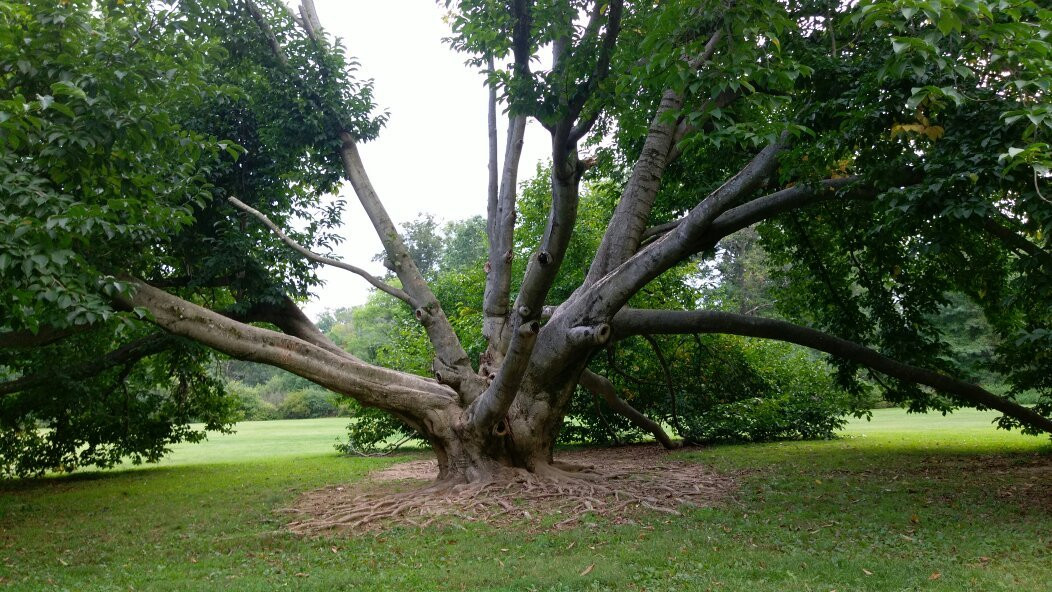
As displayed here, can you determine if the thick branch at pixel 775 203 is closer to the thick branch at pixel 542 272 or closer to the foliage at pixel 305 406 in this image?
the thick branch at pixel 542 272

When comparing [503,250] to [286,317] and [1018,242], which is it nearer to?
[286,317]

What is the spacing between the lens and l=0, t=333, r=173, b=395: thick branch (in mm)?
11141

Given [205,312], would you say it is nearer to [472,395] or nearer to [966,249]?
[472,395]

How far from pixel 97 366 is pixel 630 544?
10050mm

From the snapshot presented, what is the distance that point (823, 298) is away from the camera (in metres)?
11.5

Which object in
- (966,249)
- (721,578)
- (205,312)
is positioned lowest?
(721,578)

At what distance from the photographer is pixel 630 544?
19.0 feet

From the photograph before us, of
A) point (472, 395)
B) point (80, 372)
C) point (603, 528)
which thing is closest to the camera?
point (603, 528)

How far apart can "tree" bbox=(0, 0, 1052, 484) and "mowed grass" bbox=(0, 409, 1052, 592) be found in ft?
5.48

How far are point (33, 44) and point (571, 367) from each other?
607 centimetres

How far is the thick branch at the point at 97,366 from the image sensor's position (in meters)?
11.1

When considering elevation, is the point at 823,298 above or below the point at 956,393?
above

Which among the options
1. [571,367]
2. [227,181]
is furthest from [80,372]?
[571,367]

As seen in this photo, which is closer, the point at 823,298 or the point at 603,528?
the point at 603,528
